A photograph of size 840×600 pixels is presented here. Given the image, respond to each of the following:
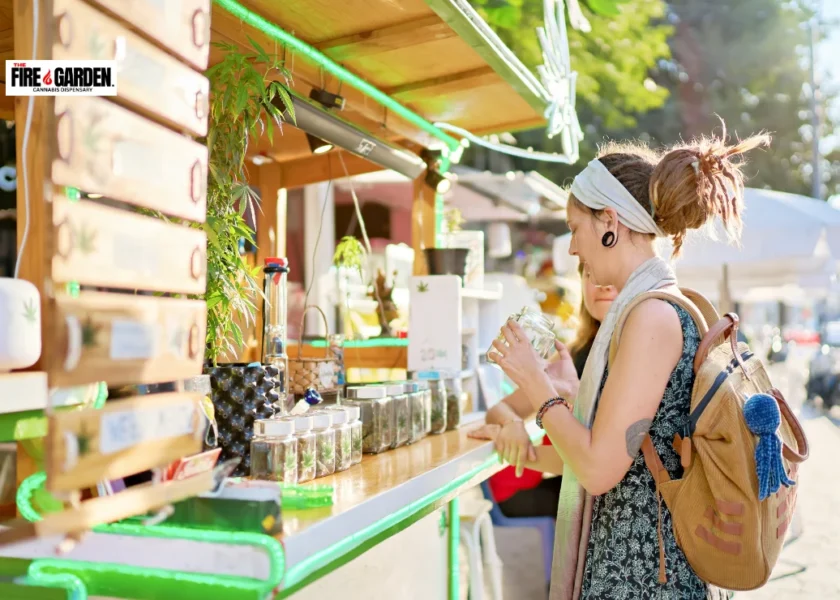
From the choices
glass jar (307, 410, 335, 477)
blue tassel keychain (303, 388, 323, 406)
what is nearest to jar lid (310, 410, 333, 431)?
glass jar (307, 410, 335, 477)

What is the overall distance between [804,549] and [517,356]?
5497mm

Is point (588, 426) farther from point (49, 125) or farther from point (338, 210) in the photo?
point (338, 210)

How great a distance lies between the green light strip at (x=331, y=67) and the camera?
2.25 meters

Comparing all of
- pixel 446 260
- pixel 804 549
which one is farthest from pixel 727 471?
pixel 804 549

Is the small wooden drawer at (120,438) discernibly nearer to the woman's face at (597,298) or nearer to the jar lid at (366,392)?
the jar lid at (366,392)

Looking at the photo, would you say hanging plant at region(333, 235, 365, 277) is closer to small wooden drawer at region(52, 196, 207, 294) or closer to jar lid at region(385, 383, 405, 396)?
jar lid at region(385, 383, 405, 396)

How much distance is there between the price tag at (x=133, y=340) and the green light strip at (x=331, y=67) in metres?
1.06

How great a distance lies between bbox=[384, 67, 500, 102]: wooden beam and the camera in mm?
3332

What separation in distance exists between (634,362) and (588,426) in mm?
243

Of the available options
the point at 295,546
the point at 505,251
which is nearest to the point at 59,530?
the point at 295,546

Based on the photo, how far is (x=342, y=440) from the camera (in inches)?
82.2

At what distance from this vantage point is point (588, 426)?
6.40 ft

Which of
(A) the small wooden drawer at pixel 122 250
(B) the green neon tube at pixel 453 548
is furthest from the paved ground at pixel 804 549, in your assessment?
(A) the small wooden drawer at pixel 122 250

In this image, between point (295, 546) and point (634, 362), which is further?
point (634, 362)
